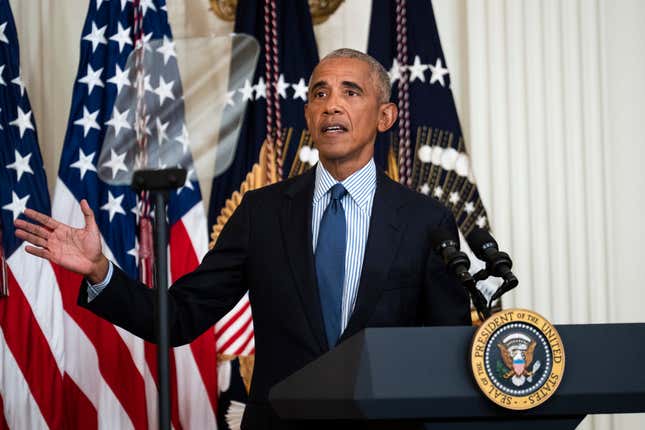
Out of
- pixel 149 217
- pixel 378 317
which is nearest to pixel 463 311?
pixel 378 317

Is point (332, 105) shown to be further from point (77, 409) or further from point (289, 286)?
point (77, 409)

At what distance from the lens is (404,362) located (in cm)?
134

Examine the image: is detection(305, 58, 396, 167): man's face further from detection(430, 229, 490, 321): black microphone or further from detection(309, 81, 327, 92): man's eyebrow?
detection(430, 229, 490, 321): black microphone

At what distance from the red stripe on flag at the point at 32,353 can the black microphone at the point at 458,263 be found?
87.1 inches

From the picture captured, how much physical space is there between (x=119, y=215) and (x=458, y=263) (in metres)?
2.25

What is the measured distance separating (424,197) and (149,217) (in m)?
1.62

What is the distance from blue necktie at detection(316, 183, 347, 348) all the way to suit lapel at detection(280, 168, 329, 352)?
4 cm

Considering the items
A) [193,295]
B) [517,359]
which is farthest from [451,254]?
[193,295]

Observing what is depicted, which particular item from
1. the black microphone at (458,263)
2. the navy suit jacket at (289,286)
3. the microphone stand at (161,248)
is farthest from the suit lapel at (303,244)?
the microphone stand at (161,248)

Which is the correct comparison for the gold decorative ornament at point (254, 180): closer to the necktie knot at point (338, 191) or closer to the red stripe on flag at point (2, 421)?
the red stripe on flag at point (2, 421)

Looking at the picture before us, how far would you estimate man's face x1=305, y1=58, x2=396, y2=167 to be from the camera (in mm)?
2254

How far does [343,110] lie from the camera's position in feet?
7.43

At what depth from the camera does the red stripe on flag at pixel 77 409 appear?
3441 mm

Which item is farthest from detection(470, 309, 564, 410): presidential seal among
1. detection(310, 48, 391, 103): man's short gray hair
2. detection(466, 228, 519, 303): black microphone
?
detection(310, 48, 391, 103): man's short gray hair
